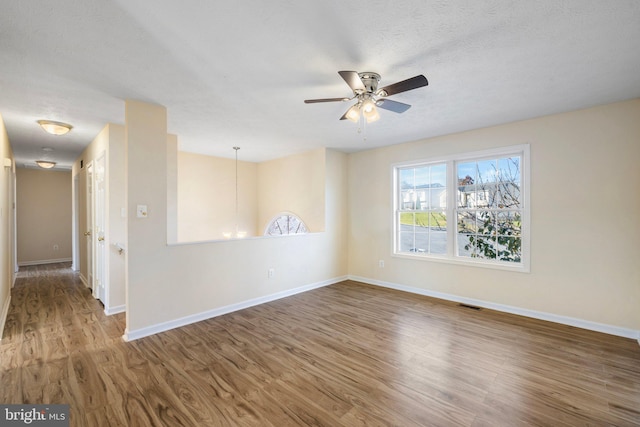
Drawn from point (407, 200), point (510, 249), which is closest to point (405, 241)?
point (407, 200)

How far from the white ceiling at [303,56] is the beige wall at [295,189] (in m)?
1.92

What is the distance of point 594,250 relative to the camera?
3236mm

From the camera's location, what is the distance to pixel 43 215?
7.45 m

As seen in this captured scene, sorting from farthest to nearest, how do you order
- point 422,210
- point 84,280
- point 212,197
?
point 212,197
point 84,280
point 422,210

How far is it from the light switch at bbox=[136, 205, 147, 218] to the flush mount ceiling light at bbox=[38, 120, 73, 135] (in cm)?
185

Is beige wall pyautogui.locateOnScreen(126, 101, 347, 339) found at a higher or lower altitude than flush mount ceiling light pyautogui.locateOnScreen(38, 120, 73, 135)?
lower

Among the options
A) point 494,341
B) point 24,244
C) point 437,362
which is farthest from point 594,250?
point 24,244

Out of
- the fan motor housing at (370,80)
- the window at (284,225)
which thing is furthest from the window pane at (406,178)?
the fan motor housing at (370,80)

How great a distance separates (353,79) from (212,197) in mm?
5013

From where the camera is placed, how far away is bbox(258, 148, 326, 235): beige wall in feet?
17.7

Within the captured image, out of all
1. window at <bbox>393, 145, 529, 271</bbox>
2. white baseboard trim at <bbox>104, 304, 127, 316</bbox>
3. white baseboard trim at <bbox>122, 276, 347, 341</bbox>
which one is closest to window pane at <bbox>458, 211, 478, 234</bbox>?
window at <bbox>393, 145, 529, 271</bbox>

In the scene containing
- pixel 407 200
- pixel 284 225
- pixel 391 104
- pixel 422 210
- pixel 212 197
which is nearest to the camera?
pixel 391 104

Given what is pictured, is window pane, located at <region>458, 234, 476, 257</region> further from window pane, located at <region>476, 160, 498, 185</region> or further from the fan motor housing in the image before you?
the fan motor housing

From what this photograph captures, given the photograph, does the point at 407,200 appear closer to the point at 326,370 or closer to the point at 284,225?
the point at 284,225
